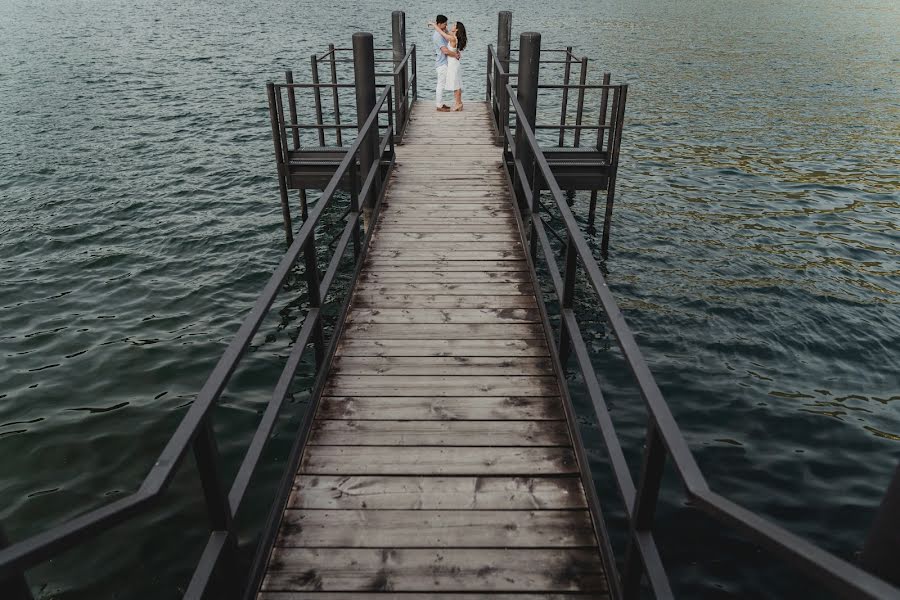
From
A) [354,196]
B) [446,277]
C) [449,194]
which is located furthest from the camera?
[449,194]

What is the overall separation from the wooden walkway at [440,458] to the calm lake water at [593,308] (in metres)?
1.67

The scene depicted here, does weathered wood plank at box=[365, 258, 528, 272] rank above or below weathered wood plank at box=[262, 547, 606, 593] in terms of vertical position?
above

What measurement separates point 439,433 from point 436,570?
1.09m

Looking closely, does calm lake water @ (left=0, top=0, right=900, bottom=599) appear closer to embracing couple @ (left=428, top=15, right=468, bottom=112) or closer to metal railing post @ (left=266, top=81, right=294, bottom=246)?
metal railing post @ (left=266, top=81, right=294, bottom=246)

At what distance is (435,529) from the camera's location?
3395 millimetres

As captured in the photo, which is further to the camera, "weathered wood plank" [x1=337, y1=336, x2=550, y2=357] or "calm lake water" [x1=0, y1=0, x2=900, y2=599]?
"calm lake water" [x1=0, y1=0, x2=900, y2=599]

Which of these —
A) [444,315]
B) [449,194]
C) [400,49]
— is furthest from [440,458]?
[400,49]

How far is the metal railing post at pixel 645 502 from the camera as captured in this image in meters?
2.51

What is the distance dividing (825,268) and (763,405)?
4558 millimetres

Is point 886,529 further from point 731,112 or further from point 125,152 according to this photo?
point 731,112

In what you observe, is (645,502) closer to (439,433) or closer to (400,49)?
(439,433)

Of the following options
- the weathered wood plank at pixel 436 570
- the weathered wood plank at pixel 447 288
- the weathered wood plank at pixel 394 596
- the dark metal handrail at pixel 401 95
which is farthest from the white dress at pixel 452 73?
the weathered wood plank at pixel 394 596

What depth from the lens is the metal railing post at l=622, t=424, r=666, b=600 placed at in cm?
251

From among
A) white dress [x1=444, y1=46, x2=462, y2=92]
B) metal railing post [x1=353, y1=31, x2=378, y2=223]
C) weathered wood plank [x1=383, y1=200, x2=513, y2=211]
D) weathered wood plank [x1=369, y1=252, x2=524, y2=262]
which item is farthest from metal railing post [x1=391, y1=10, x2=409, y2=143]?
weathered wood plank [x1=369, y1=252, x2=524, y2=262]
